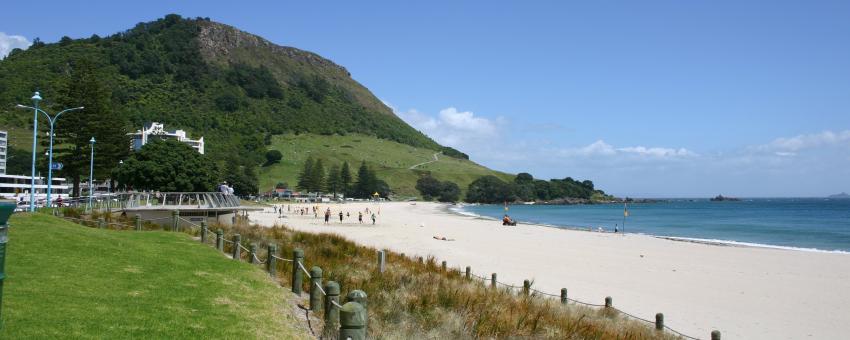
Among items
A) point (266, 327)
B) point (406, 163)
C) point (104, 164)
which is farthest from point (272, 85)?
point (266, 327)

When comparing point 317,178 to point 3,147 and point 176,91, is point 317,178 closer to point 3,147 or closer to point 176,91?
point 3,147

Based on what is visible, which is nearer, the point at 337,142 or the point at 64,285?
the point at 64,285

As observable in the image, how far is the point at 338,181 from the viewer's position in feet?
408

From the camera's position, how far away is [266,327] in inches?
292

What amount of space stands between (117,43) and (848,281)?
19068cm

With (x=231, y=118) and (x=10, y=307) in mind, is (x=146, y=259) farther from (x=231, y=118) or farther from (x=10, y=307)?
(x=231, y=118)

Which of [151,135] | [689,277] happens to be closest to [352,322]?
[689,277]

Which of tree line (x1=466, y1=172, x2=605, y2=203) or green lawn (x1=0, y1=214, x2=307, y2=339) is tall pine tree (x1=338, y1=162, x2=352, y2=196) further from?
green lawn (x1=0, y1=214, x2=307, y2=339)

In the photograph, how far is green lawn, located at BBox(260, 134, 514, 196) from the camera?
133 meters

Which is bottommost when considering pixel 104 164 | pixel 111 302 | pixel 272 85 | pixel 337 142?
pixel 111 302

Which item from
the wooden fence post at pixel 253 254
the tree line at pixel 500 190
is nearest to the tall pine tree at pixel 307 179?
the tree line at pixel 500 190

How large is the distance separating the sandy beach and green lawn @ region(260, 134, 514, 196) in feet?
318

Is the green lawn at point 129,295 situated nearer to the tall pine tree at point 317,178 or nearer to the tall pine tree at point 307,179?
the tall pine tree at point 317,178

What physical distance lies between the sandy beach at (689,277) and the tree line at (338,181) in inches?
3187
